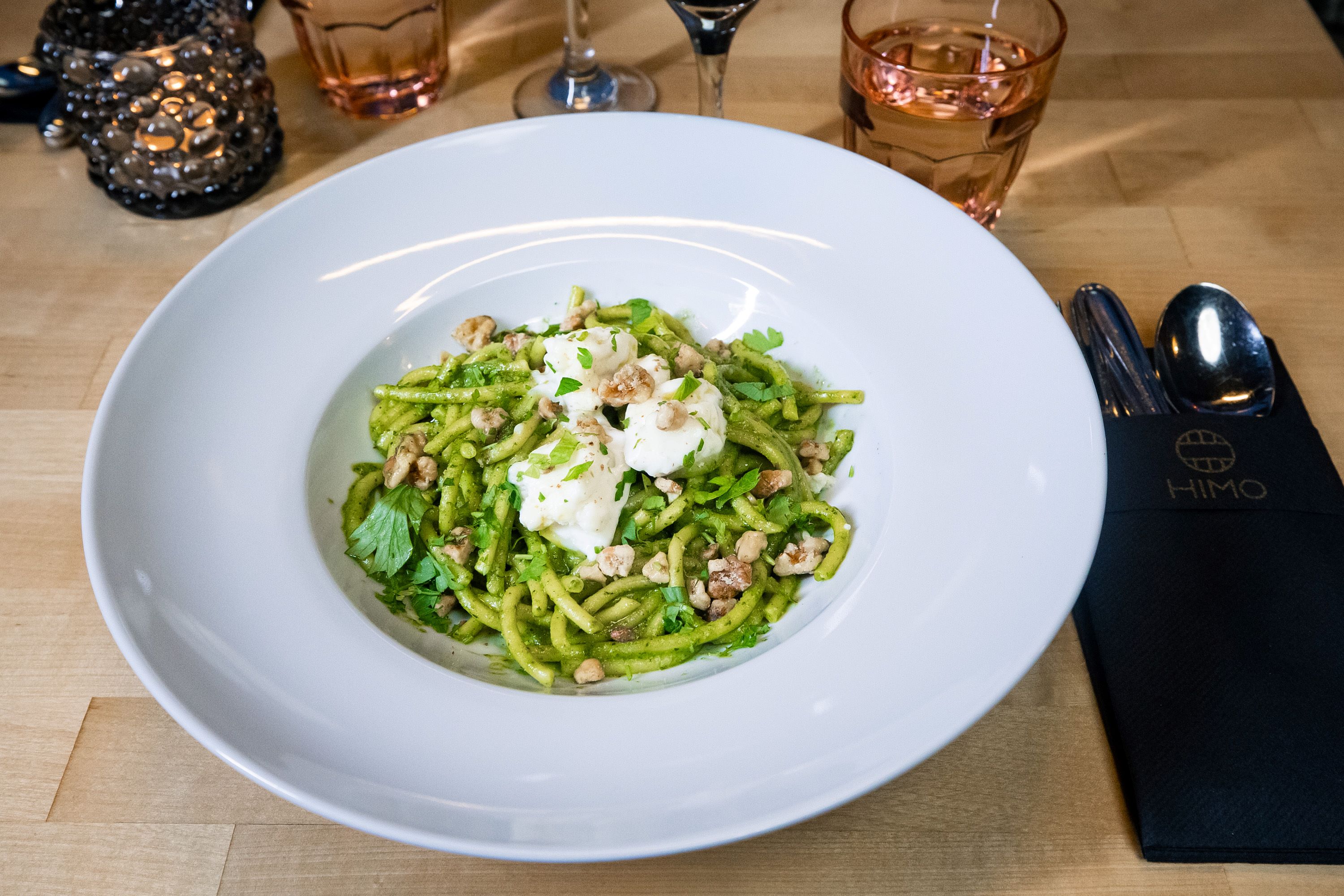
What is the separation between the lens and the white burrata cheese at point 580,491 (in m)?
1.61

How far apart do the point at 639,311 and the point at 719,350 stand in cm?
20

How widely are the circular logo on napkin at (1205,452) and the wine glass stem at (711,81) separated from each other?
126 centimetres

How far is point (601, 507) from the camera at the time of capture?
5.39 feet

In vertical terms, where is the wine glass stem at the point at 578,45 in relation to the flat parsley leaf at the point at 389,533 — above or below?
above

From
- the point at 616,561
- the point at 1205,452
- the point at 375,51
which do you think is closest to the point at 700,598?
the point at 616,561

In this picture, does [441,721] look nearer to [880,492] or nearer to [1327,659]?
[880,492]

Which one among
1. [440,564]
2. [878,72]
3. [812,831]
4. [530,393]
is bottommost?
[812,831]

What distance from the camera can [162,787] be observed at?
5.00 ft

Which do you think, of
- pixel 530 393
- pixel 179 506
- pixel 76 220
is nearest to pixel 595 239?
pixel 530 393

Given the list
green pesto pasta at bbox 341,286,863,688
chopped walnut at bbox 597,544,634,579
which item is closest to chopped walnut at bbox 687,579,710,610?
green pesto pasta at bbox 341,286,863,688

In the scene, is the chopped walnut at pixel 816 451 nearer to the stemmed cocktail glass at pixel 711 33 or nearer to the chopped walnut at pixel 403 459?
the chopped walnut at pixel 403 459

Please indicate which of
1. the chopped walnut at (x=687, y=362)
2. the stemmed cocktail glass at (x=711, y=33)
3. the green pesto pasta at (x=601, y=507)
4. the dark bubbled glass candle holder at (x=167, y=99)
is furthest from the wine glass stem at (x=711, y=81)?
the dark bubbled glass candle holder at (x=167, y=99)

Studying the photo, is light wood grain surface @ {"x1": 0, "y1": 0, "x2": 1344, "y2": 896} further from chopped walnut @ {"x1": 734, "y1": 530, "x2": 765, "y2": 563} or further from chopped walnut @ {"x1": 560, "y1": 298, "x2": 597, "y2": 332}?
chopped walnut @ {"x1": 560, "y1": 298, "x2": 597, "y2": 332}

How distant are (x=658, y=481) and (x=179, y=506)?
80 cm
